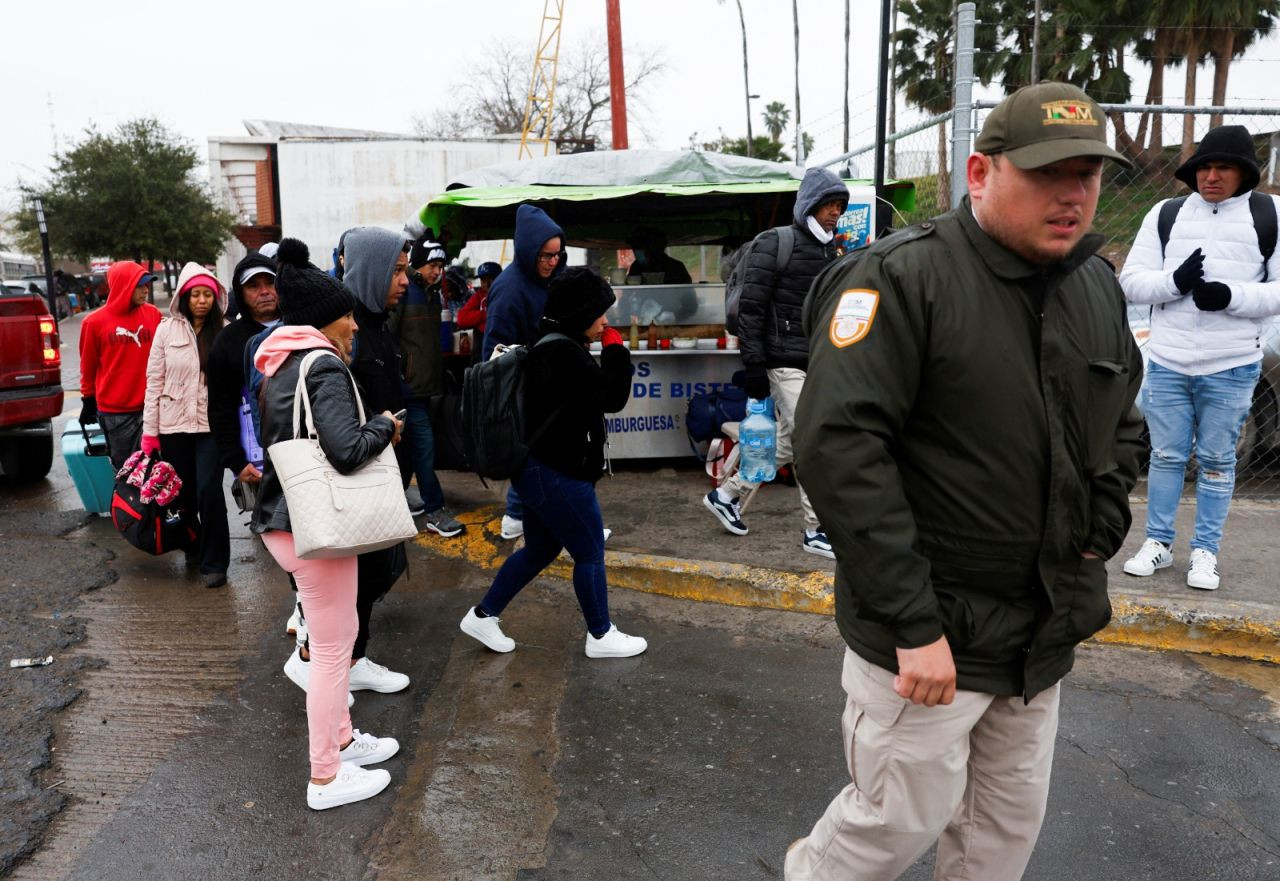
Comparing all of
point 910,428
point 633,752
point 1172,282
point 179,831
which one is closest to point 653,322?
point 1172,282

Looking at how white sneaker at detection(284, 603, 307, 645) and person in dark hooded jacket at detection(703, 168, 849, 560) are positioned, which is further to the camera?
person in dark hooded jacket at detection(703, 168, 849, 560)

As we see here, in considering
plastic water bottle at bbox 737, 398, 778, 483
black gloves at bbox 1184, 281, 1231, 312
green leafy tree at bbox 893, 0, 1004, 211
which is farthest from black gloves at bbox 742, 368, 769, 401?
green leafy tree at bbox 893, 0, 1004, 211

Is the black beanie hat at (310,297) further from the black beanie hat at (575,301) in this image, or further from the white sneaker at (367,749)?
the white sneaker at (367,749)

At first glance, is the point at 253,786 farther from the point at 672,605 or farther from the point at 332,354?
the point at 672,605

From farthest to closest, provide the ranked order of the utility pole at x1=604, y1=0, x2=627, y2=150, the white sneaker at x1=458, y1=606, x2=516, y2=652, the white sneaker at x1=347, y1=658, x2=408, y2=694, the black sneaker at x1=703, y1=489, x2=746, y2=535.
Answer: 1. the utility pole at x1=604, y1=0, x2=627, y2=150
2. the black sneaker at x1=703, y1=489, x2=746, y2=535
3. the white sneaker at x1=458, y1=606, x2=516, y2=652
4. the white sneaker at x1=347, y1=658, x2=408, y2=694

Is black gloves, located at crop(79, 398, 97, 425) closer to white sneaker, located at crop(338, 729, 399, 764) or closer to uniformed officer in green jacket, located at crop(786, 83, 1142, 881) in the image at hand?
white sneaker, located at crop(338, 729, 399, 764)

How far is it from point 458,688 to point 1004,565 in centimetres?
269

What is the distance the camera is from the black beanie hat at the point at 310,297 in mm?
3107

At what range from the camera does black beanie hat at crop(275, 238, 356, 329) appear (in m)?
3.11

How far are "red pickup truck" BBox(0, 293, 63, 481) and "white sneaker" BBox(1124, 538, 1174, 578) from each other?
757cm

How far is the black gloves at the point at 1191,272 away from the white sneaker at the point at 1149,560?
1290 mm

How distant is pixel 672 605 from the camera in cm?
498

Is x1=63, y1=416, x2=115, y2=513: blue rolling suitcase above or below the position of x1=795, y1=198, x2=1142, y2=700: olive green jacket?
below

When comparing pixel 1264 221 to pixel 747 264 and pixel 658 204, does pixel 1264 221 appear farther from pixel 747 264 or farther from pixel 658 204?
pixel 658 204
